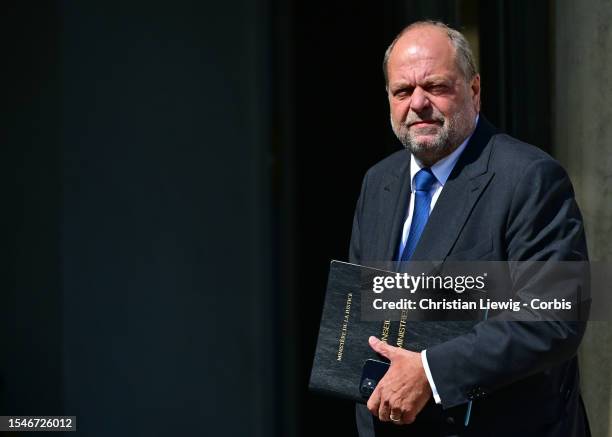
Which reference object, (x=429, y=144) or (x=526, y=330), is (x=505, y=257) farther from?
(x=429, y=144)

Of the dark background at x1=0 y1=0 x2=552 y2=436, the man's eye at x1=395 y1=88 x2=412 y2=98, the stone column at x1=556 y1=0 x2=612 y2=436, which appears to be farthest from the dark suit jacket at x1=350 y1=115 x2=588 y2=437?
the dark background at x1=0 y1=0 x2=552 y2=436

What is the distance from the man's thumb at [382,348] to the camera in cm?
313

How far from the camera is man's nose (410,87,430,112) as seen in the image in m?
3.33

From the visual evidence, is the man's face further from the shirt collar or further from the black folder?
the black folder

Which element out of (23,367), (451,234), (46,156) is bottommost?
(23,367)

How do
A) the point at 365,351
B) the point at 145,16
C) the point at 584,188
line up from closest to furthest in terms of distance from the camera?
the point at 365,351 < the point at 584,188 < the point at 145,16

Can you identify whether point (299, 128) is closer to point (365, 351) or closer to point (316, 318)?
point (316, 318)

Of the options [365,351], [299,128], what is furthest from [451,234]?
[299,128]

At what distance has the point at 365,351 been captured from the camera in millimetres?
3176

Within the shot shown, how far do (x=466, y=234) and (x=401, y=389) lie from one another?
49 centimetres

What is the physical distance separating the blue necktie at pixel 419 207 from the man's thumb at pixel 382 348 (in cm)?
33

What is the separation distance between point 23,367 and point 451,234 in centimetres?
284

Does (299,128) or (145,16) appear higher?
(145,16)

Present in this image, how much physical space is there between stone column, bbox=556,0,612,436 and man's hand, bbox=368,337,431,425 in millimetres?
1229
